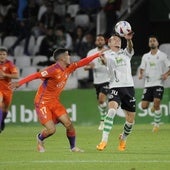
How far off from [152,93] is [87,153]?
7.50m

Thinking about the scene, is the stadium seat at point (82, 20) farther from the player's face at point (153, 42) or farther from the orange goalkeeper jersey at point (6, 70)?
the orange goalkeeper jersey at point (6, 70)

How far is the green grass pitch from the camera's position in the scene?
1404 cm

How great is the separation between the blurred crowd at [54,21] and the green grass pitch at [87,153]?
5652mm

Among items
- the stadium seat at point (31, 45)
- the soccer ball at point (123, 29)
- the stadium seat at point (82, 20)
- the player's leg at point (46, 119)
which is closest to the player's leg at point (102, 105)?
the stadium seat at point (31, 45)

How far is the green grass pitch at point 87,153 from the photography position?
14.0 meters

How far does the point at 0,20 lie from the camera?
98.3ft

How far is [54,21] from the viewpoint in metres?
29.8

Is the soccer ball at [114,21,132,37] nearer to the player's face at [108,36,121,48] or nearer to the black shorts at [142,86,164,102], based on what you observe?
the player's face at [108,36,121,48]

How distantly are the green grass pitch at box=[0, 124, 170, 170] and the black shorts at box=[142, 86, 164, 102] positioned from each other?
0.88 m

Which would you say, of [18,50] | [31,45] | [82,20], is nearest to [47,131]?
[31,45]

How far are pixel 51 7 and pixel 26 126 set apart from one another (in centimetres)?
564

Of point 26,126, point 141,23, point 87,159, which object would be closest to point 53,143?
point 87,159

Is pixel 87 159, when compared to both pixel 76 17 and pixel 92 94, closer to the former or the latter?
pixel 92 94

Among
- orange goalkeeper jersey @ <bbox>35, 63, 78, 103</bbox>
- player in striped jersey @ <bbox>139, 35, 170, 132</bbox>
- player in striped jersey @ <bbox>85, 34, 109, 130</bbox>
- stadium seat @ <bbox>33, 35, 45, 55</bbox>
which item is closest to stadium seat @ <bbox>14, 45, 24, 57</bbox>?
stadium seat @ <bbox>33, 35, 45, 55</bbox>
